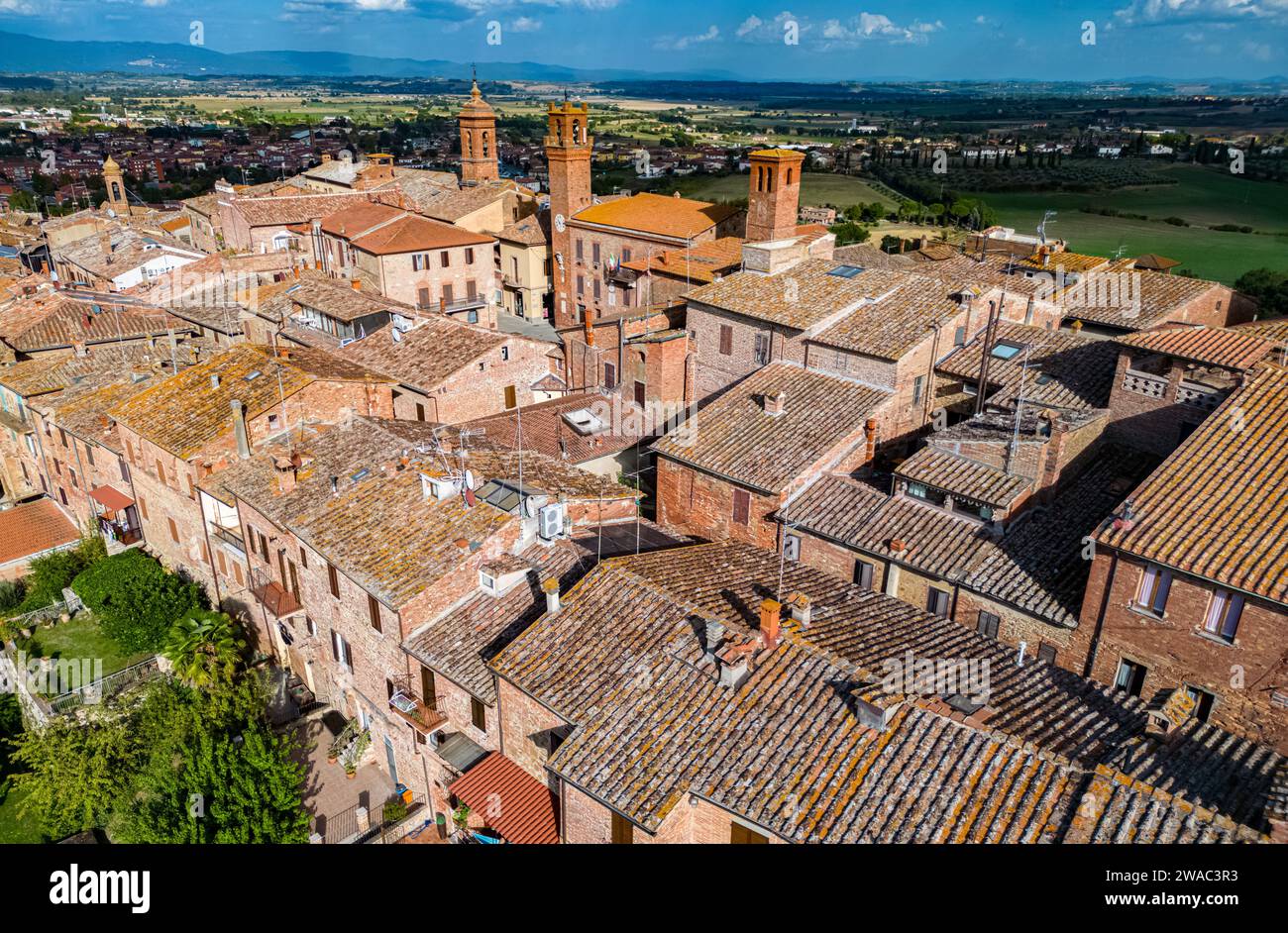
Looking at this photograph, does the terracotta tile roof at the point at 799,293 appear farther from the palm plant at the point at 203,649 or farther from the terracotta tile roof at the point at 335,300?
the palm plant at the point at 203,649

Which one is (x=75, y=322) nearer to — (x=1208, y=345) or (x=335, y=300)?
(x=335, y=300)

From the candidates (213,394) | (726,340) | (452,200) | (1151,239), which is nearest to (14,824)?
(213,394)

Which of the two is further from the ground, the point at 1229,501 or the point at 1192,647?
the point at 1229,501

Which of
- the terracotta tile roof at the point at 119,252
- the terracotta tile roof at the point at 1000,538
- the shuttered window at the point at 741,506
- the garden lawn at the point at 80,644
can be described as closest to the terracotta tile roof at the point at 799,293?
the shuttered window at the point at 741,506

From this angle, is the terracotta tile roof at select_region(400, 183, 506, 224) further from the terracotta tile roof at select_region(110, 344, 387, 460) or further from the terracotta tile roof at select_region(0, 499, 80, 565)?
the terracotta tile roof at select_region(0, 499, 80, 565)
